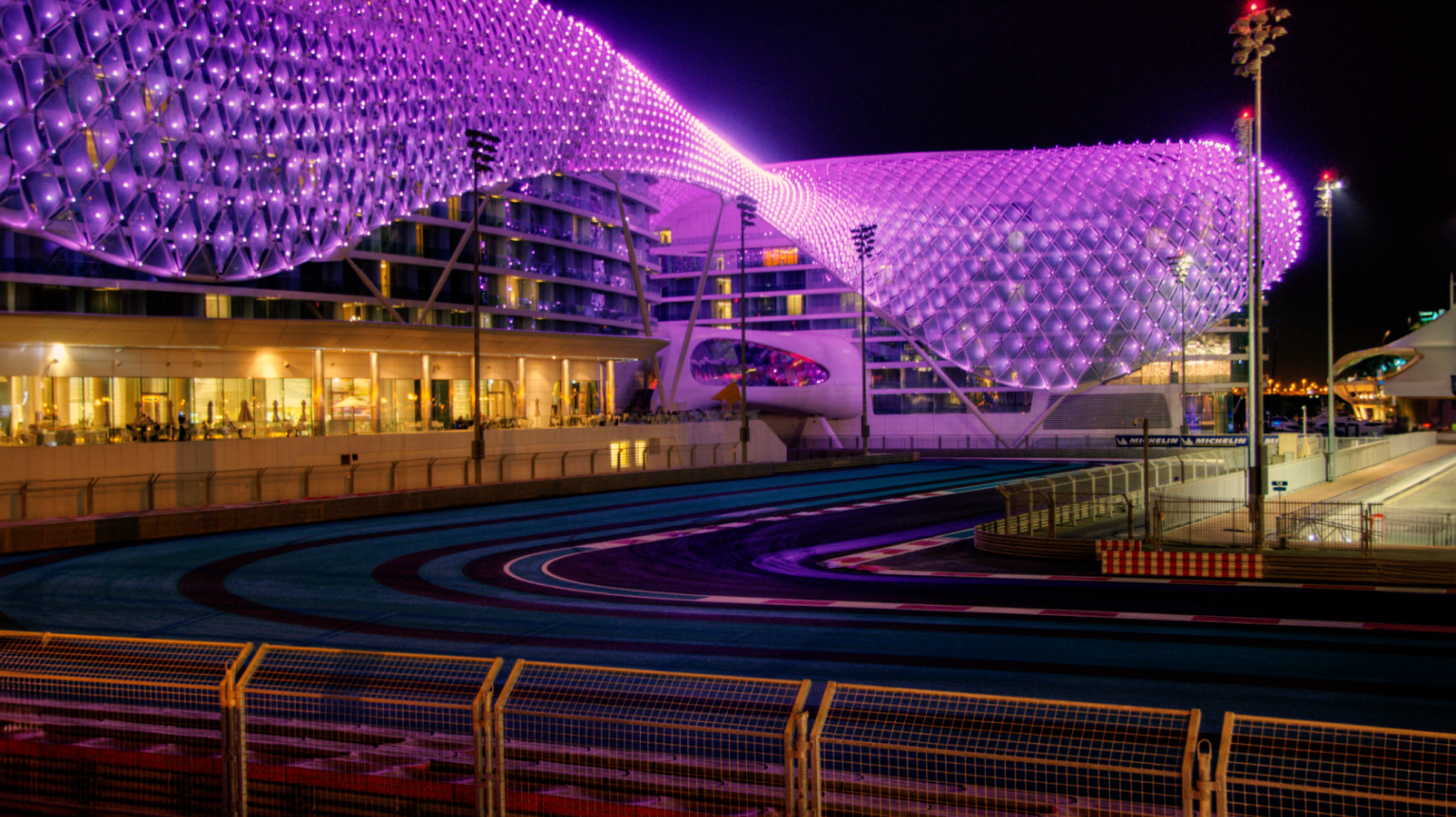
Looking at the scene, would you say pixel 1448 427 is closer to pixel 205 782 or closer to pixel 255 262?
pixel 255 262

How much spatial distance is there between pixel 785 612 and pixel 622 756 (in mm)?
8820

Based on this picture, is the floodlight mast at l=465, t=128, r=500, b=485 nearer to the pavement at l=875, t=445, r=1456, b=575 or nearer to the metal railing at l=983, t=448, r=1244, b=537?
the pavement at l=875, t=445, r=1456, b=575

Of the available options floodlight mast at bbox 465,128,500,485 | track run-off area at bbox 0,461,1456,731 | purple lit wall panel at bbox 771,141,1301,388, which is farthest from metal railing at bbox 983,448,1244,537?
purple lit wall panel at bbox 771,141,1301,388

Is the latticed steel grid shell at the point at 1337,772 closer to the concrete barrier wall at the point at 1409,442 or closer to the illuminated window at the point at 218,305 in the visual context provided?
the concrete barrier wall at the point at 1409,442

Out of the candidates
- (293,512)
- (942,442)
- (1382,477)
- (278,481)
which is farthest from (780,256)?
(293,512)

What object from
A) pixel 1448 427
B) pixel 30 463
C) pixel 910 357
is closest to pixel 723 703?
pixel 30 463

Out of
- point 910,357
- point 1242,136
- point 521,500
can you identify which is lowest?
point 521,500

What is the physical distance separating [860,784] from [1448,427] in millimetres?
106114

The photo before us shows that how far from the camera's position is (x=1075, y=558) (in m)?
20.9

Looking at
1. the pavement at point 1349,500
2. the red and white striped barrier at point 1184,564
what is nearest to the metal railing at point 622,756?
the red and white striped barrier at point 1184,564

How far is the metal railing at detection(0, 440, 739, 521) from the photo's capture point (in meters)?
26.6

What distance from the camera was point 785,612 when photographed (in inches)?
603

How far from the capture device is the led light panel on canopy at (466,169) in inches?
1105

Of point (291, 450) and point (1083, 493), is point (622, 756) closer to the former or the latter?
point (1083, 493)
